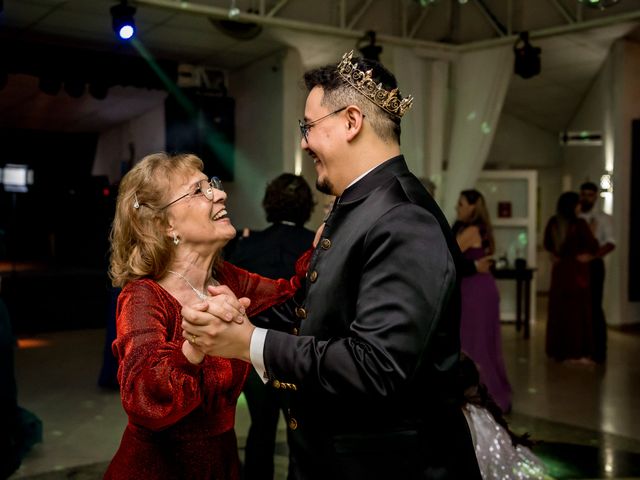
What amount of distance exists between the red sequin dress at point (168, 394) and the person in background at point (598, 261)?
5.14 meters

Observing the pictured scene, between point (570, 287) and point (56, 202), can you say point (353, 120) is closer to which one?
point (570, 287)

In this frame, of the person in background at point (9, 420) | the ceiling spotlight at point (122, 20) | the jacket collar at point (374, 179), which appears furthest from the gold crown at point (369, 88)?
the ceiling spotlight at point (122, 20)

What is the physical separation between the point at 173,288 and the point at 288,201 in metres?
1.52

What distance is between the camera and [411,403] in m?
1.40

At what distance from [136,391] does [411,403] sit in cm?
60

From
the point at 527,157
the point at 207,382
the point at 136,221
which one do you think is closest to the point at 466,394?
the point at 207,382

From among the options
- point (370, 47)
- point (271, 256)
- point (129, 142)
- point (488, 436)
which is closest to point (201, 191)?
point (271, 256)

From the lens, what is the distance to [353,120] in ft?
4.76

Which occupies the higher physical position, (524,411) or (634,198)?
(634,198)

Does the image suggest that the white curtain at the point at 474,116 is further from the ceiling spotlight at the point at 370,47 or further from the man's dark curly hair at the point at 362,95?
the man's dark curly hair at the point at 362,95

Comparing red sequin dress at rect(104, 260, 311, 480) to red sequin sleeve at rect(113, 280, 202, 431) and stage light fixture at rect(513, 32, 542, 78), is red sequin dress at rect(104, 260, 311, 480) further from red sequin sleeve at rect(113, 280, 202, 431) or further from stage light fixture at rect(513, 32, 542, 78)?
stage light fixture at rect(513, 32, 542, 78)

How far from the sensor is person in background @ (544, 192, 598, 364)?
636cm

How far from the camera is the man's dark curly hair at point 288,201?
3332 millimetres

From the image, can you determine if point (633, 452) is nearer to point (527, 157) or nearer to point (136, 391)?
point (136, 391)
